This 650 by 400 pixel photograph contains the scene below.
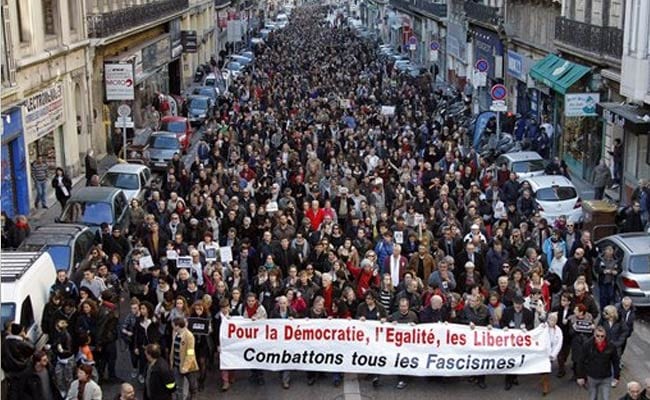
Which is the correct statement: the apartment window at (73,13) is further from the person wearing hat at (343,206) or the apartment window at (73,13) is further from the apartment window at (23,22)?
the person wearing hat at (343,206)

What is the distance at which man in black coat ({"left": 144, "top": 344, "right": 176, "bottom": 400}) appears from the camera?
12.2 meters

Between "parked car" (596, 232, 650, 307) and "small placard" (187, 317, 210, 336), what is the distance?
283 inches

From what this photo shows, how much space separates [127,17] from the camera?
40.5 m

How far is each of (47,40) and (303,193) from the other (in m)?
10.9

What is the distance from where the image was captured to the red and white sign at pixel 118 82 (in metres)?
34.5

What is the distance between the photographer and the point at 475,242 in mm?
17734

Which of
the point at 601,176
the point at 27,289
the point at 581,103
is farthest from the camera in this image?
the point at 581,103

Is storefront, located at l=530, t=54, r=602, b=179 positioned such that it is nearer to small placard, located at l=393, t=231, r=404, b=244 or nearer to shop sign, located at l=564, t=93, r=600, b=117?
shop sign, located at l=564, t=93, r=600, b=117

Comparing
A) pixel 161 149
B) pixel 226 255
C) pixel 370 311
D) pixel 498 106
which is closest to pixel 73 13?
pixel 161 149

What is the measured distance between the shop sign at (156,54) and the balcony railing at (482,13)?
15.0 metres

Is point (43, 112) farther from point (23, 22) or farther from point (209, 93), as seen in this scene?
point (209, 93)

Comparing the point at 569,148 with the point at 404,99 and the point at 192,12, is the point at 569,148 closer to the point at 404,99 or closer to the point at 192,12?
the point at 404,99

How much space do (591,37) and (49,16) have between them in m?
15.8

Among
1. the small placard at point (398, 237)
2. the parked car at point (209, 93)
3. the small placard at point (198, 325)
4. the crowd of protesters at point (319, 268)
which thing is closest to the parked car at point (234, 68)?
the parked car at point (209, 93)
